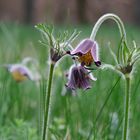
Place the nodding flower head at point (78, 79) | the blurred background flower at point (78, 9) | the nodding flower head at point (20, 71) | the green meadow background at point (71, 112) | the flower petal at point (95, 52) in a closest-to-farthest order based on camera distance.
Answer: the flower petal at point (95, 52)
the nodding flower head at point (78, 79)
the green meadow background at point (71, 112)
the nodding flower head at point (20, 71)
the blurred background flower at point (78, 9)

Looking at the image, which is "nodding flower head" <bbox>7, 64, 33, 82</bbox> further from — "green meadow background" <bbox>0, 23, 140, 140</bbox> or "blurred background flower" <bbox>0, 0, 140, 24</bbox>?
"blurred background flower" <bbox>0, 0, 140, 24</bbox>

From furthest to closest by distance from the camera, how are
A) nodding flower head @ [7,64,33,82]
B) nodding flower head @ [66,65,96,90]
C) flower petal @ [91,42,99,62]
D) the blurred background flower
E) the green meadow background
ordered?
the blurred background flower, nodding flower head @ [7,64,33,82], the green meadow background, nodding flower head @ [66,65,96,90], flower petal @ [91,42,99,62]

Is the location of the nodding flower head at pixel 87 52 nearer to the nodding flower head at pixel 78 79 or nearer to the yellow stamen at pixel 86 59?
the yellow stamen at pixel 86 59

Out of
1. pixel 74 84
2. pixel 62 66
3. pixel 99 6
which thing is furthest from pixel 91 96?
pixel 99 6

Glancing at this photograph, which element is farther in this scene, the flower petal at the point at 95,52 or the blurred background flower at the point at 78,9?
the blurred background flower at the point at 78,9

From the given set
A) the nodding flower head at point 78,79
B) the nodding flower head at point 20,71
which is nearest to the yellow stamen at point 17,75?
the nodding flower head at point 20,71

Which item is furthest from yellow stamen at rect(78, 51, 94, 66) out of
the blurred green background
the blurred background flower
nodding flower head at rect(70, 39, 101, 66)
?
the blurred background flower

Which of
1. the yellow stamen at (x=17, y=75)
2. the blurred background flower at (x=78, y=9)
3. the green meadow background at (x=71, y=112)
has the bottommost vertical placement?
the green meadow background at (x=71, y=112)

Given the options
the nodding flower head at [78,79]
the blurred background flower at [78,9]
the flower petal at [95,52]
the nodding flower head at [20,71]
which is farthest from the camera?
the blurred background flower at [78,9]
